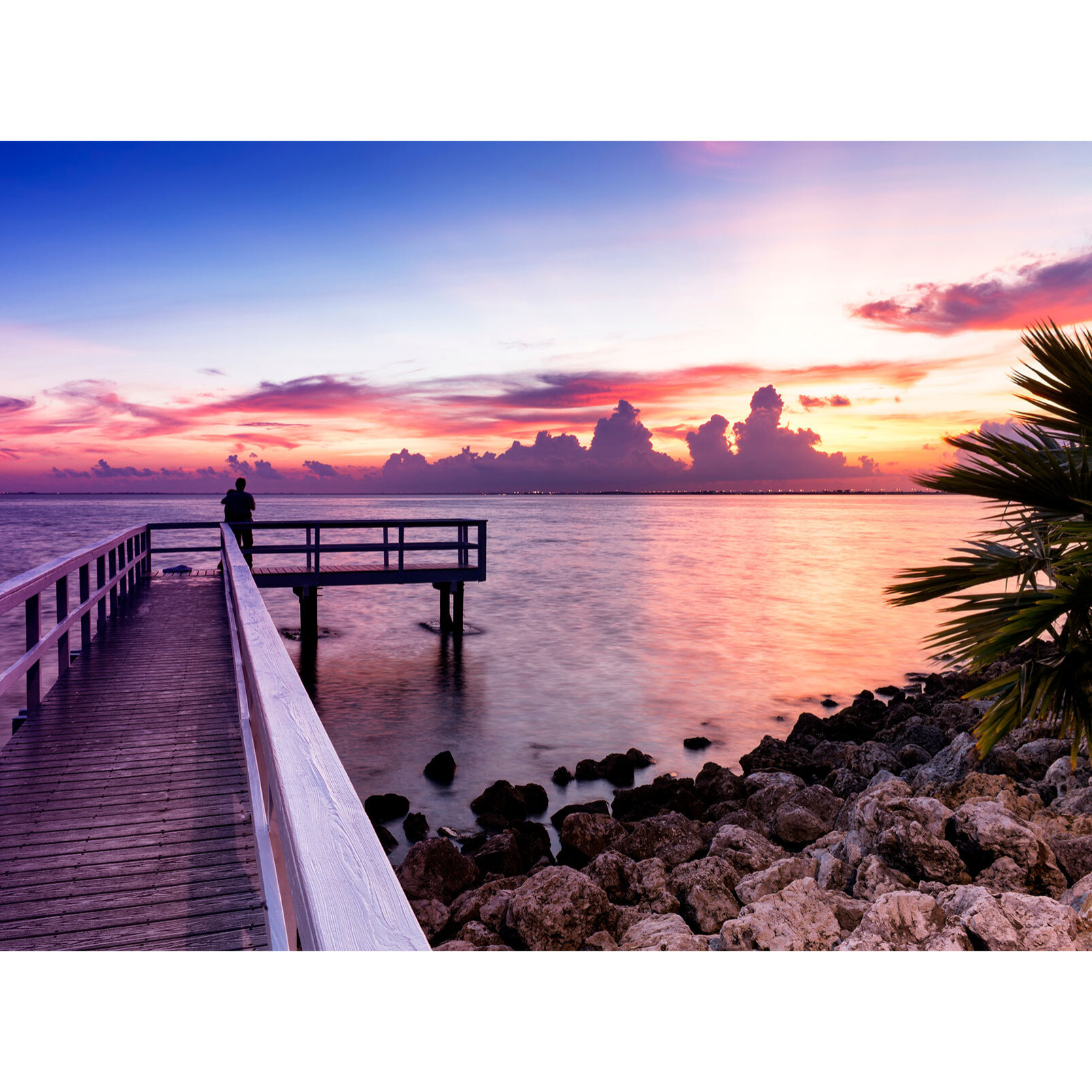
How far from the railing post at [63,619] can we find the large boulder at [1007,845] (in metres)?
6.40

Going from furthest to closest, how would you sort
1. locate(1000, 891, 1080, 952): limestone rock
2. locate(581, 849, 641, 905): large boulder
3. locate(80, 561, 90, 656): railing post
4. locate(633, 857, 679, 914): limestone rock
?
locate(80, 561, 90, 656): railing post → locate(581, 849, 641, 905): large boulder → locate(633, 857, 679, 914): limestone rock → locate(1000, 891, 1080, 952): limestone rock

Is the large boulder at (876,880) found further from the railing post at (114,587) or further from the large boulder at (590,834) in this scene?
the railing post at (114,587)

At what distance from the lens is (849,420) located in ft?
107

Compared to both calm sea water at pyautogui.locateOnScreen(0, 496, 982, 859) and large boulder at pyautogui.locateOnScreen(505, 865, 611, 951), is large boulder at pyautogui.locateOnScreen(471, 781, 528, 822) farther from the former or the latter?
large boulder at pyautogui.locateOnScreen(505, 865, 611, 951)

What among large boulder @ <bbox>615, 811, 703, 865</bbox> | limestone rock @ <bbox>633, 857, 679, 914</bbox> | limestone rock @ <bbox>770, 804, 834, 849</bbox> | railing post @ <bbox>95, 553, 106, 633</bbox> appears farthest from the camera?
railing post @ <bbox>95, 553, 106, 633</bbox>

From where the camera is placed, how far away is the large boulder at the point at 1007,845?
4742mm

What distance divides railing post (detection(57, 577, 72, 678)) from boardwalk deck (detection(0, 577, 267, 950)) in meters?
0.16

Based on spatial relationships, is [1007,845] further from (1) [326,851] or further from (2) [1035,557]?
(1) [326,851]

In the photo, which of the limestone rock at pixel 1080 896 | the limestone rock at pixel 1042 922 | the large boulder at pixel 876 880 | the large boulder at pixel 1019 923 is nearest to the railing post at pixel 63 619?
the large boulder at pixel 876 880

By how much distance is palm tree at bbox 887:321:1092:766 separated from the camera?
3330 millimetres

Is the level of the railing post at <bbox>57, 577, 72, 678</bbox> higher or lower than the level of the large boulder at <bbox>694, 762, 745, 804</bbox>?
higher

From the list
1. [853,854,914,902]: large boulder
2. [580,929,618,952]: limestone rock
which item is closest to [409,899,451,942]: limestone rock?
[580,929,618,952]: limestone rock
